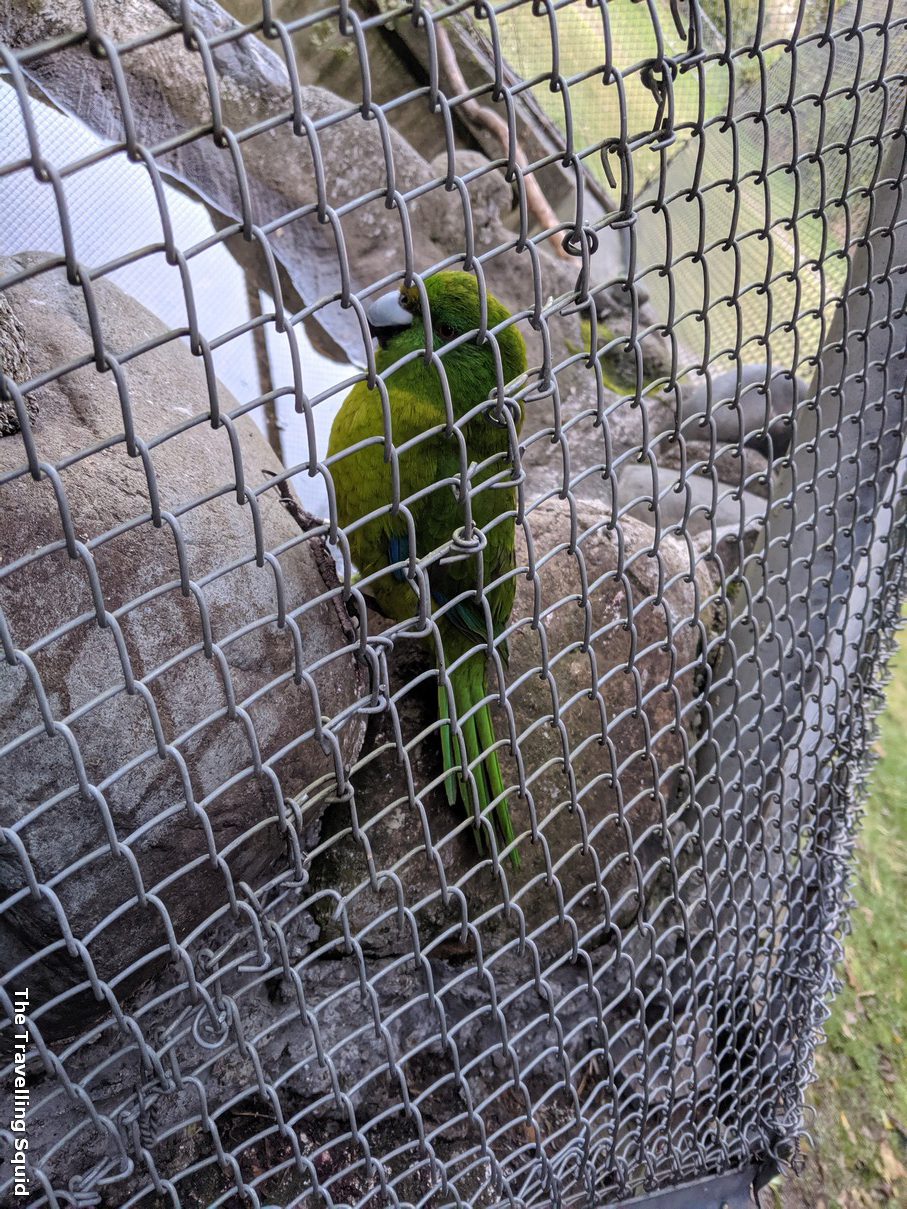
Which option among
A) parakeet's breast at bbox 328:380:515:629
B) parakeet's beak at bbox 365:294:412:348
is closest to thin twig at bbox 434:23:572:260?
parakeet's beak at bbox 365:294:412:348

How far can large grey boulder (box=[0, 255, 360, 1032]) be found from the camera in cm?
108

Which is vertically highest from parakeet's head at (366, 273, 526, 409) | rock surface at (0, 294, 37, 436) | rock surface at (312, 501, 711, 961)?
rock surface at (0, 294, 37, 436)

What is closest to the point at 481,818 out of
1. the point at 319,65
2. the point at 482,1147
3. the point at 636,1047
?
the point at 482,1147

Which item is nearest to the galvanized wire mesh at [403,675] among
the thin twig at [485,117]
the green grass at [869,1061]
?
the green grass at [869,1061]

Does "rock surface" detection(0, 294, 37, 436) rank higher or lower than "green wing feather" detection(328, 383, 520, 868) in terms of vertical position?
higher

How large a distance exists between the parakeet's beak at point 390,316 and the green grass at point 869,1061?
5.43 feet

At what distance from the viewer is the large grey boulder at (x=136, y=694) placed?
1.08 metres

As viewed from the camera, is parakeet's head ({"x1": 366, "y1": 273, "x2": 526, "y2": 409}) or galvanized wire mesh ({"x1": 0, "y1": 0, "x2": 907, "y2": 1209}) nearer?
galvanized wire mesh ({"x1": 0, "y1": 0, "x2": 907, "y2": 1209})

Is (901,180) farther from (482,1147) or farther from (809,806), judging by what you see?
(482,1147)

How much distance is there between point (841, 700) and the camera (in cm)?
199

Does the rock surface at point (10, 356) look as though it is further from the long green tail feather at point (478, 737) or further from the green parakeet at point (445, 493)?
the long green tail feather at point (478, 737)

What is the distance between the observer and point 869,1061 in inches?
105

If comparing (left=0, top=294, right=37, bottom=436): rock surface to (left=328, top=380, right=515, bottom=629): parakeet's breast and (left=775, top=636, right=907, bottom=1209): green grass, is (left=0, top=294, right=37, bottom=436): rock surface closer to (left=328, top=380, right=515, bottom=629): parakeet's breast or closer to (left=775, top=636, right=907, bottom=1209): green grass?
(left=328, top=380, right=515, bottom=629): parakeet's breast

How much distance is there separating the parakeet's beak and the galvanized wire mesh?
88 mm
